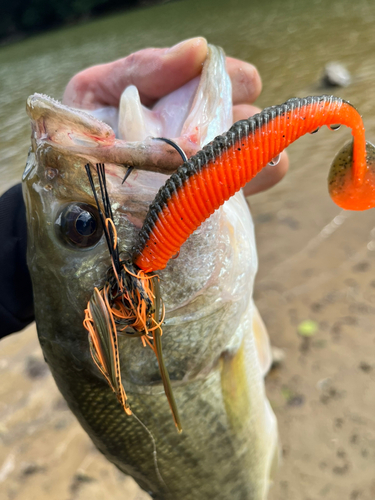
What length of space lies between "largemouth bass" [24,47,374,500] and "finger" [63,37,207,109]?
0.12m

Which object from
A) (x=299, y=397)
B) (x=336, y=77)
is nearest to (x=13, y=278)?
(x=299, y=397)

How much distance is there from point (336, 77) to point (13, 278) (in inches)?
346

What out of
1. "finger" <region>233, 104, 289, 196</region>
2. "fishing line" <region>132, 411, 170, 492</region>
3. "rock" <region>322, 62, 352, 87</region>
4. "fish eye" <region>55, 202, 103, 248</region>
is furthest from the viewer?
"rock" <region>322, 62, 352, 87</region>

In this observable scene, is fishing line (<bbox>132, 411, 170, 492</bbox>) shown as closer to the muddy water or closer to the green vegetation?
the muddy water

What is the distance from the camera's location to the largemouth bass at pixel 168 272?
1095mm

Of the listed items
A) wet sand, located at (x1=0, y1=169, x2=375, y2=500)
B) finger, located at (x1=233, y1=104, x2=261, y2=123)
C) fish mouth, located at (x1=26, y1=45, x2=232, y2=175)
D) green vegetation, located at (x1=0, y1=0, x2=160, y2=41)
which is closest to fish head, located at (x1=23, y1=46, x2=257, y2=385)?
fish mouth, located at (x1=26, y1=45, x2=232, y2=175)

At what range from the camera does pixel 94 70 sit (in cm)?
220

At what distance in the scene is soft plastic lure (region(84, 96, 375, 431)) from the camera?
2.76 ft

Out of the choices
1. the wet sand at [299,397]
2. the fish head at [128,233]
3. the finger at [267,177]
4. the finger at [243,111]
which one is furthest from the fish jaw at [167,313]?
the wet sand at [299,397]

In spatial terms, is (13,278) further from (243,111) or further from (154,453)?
(243,111)

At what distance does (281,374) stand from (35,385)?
218 centimetres

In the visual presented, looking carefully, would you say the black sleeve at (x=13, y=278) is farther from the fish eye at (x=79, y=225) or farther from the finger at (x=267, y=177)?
the finger at (x=267, y=177)

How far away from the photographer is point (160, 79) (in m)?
1.88

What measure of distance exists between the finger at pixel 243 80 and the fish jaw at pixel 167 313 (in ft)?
2.47
